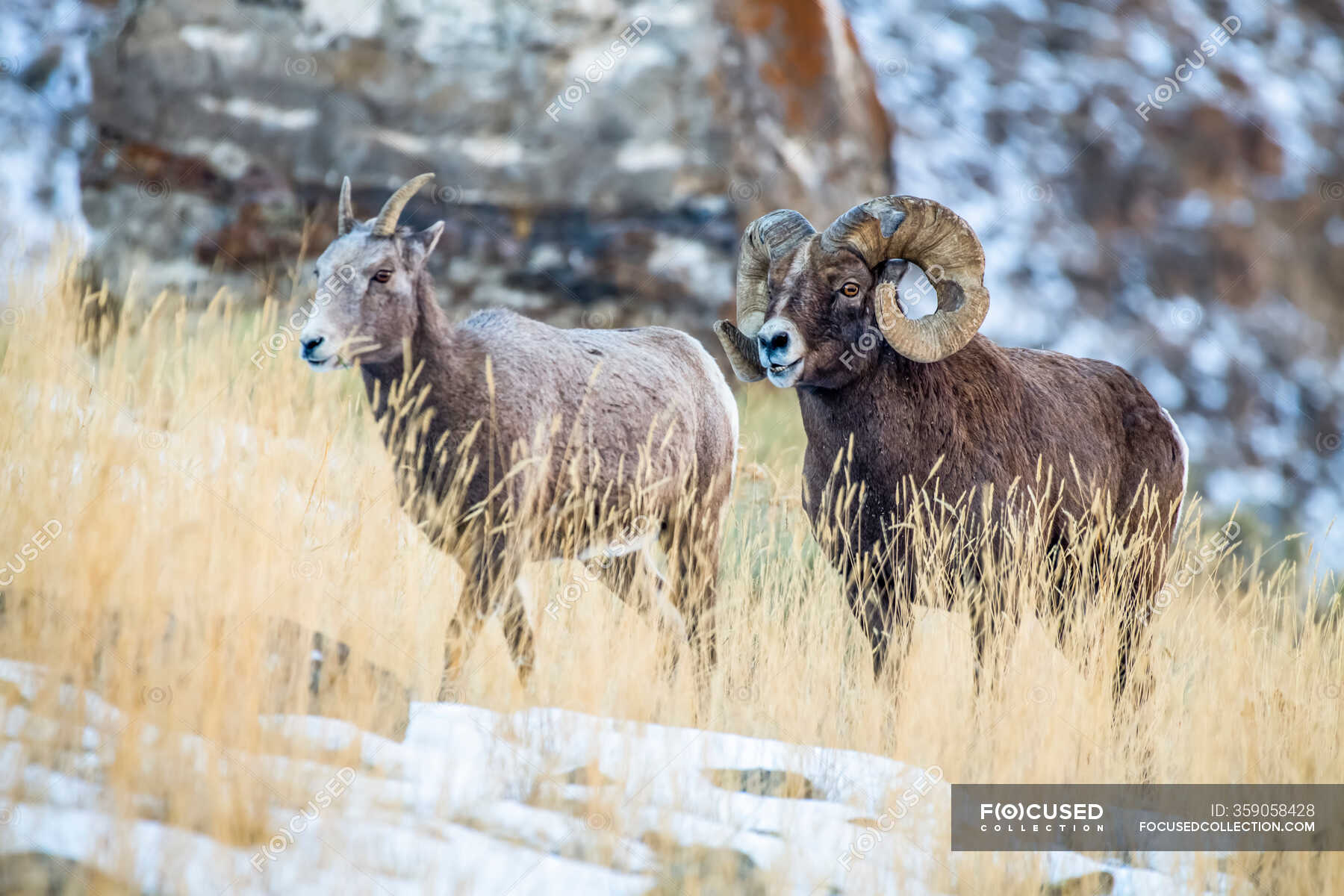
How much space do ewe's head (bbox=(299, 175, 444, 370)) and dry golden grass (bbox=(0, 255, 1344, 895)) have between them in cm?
48

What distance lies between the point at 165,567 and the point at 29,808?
3.99 feet

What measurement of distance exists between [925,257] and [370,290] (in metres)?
2.61

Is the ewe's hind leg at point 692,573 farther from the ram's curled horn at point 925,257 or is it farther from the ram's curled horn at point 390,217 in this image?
the ram's curled horn at point 390,217

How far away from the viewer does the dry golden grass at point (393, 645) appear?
393cm

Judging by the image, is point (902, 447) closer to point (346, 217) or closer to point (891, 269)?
point (891, 269)

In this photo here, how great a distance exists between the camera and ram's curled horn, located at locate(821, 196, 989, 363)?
514 centimetres

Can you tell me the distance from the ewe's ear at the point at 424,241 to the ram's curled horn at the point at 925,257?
188 centimetres

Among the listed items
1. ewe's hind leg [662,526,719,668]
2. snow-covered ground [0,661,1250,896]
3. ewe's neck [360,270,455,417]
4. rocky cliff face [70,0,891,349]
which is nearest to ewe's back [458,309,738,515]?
ewe's neck [360,270,455,417]

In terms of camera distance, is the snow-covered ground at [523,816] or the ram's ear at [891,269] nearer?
the snow-covered ground at [523,816]

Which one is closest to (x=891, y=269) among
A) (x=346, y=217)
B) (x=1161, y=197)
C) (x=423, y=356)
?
(x=423, y=356)

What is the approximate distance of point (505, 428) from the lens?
17.6 ft

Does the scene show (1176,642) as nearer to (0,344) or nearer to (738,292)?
(738,292)

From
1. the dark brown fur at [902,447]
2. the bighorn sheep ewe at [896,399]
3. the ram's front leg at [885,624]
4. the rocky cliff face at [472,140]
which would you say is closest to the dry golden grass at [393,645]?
the ram's front leg at [885,624]

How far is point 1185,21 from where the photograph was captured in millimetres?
12750
